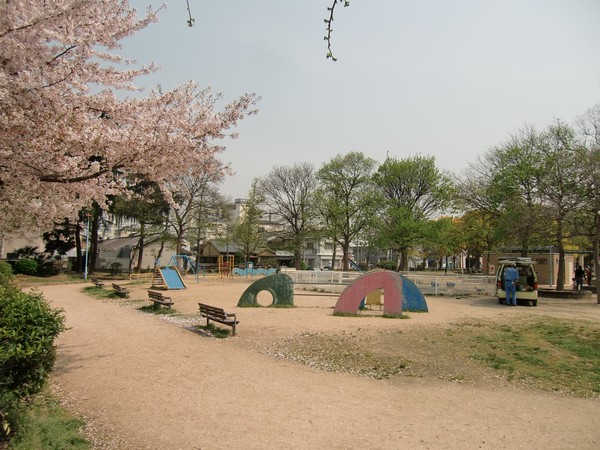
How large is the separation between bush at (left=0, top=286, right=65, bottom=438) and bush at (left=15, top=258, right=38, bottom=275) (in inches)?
1478

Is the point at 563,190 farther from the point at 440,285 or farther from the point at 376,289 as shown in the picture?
the point at 376,289

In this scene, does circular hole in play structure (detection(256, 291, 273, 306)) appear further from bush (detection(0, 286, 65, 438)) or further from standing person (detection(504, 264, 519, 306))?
bush (detection(0, 286, 65, 438))

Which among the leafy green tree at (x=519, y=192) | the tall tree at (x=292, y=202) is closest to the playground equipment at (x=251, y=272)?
the tall tree at (x=292, y=202)

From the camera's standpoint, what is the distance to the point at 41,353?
15.9ft

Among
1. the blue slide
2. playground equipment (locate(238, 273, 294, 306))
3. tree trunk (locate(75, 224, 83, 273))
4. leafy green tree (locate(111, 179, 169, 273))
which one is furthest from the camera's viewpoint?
tree trunk (locate(75, 224, 83, 273))

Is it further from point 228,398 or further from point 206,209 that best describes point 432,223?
point 228,398

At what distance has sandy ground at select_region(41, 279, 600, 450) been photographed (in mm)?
5383

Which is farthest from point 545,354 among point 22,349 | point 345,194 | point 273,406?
point 345,194

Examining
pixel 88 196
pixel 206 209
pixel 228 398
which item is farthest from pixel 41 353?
pixel 206 209

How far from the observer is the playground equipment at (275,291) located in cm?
1783

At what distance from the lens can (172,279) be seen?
28250 mm

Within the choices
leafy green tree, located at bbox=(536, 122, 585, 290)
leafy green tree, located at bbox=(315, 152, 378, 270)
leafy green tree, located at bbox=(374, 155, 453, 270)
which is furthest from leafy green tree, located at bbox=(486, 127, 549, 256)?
leafy green tree, located at bbox=(315, 152, 378, 270)

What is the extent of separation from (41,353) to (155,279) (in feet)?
86.1

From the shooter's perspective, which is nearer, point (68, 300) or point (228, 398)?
point (228, 398)
